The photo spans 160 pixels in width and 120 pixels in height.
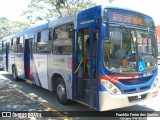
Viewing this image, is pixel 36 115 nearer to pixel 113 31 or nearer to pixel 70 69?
pixel 70 69

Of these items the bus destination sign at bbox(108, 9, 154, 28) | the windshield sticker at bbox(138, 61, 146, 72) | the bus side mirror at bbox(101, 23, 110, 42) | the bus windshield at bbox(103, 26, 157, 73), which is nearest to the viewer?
the bus side mirror at bbox(101, 23, 110, 42)

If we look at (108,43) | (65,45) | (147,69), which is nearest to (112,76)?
(108,43)

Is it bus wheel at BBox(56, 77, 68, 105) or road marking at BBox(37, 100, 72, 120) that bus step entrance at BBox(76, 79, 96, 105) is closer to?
road marking at BBox(37, 100, 72, 120)

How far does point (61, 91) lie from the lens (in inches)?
322

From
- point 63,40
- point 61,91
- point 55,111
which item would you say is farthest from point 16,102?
point 63,40

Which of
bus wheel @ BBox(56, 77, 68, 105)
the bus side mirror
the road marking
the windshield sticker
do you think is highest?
the bus side mirror

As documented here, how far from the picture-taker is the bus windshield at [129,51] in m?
6.15

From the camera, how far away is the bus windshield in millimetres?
6148

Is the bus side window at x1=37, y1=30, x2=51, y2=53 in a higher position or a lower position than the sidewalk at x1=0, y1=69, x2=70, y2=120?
higher

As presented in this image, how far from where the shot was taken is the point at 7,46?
1636 cm

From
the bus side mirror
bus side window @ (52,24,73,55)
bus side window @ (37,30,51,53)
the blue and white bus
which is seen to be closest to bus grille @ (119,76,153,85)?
the blue and white bus

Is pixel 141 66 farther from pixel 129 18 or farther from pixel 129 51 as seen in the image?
pixel 129 18

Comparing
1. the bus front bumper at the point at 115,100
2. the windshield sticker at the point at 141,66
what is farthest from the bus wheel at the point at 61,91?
the windshield sticker at the point at 141,66

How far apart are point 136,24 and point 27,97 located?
5.11m
